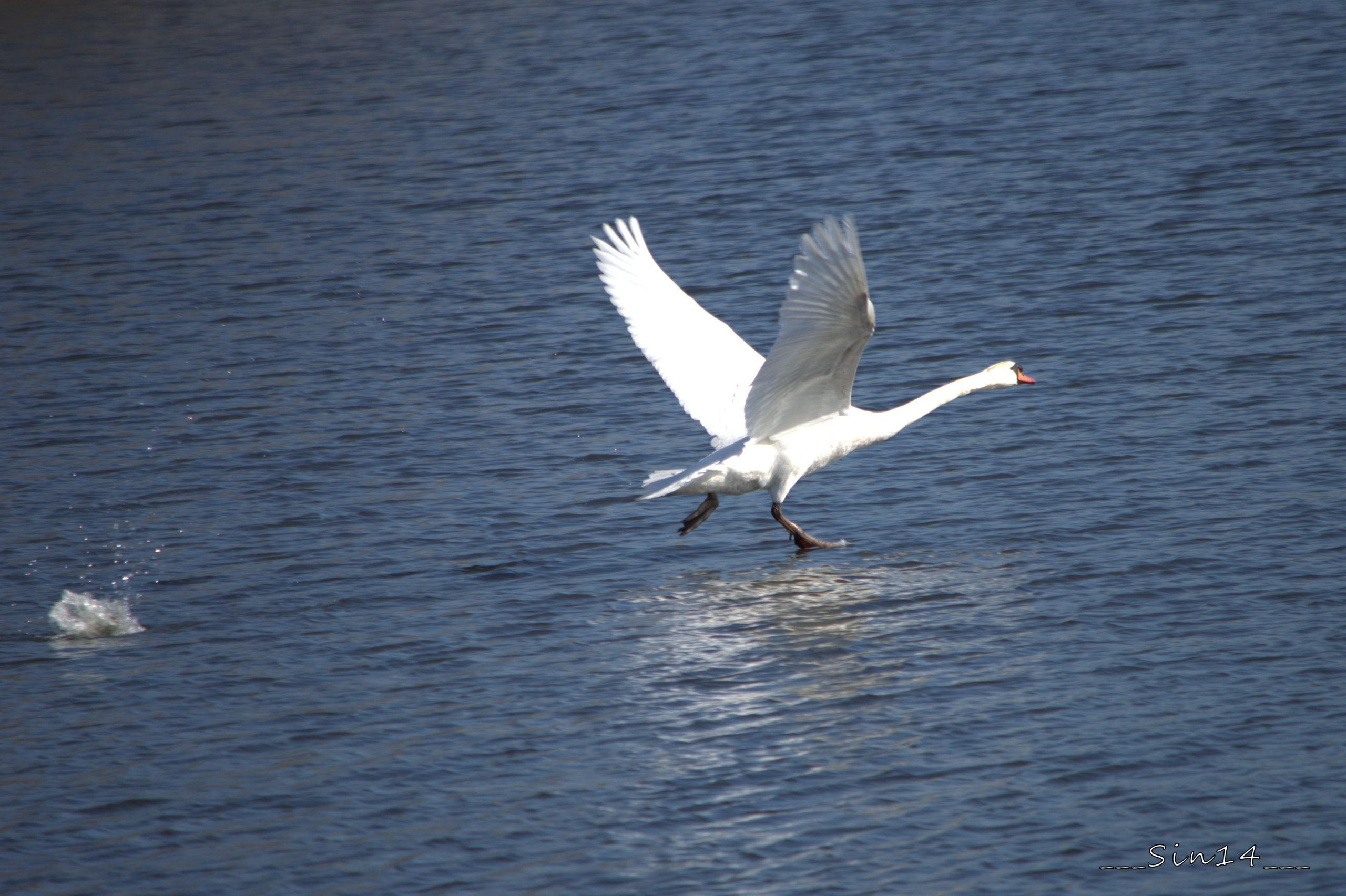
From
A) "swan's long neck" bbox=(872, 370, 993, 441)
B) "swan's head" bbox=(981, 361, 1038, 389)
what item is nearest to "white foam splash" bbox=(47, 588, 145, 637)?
"swan's long neck" bbox=(872, 370, 993, 441)

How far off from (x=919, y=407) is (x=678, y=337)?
5.07ft

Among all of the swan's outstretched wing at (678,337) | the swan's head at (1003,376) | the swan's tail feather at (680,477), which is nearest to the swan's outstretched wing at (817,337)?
the swan's tail feather at (680,477)

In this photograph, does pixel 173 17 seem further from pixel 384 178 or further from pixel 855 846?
pixel 855 846

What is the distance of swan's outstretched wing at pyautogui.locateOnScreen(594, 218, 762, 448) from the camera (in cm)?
1015

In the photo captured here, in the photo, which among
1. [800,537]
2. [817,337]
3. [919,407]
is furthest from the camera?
[919,407]

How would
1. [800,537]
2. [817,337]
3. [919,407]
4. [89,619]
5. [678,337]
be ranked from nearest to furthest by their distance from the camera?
[817,337], [89,619], [800,537], [919,407], [678,337]

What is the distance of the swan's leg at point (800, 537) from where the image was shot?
9.43m

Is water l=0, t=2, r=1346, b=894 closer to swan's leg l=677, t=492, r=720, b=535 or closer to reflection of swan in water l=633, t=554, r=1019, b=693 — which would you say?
reflection of swan in water l=633, t=554, r=1019, b=693

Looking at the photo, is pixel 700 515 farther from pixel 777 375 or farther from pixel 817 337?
pixel 817 337

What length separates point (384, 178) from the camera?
19.0 m

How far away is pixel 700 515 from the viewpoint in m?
9.72

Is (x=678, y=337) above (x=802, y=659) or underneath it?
above

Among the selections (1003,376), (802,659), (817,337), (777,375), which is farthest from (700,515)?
(1003,376)

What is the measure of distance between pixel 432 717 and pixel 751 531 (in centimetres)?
299
